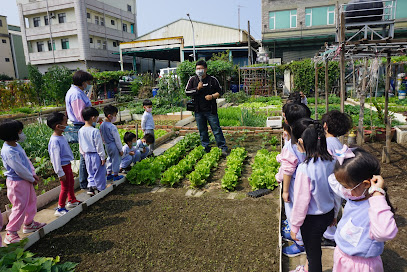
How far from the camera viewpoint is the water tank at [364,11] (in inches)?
210

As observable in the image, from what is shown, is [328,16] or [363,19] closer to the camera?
[363,19]

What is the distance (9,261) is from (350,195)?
3.19 meters

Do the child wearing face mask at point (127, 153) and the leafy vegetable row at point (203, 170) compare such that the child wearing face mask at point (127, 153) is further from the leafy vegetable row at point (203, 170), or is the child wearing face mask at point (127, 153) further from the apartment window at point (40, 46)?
the apartment window at point (40, 46)

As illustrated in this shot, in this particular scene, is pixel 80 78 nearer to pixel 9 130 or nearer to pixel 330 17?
pixel 9 130

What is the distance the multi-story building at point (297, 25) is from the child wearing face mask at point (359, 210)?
2850 centimetres

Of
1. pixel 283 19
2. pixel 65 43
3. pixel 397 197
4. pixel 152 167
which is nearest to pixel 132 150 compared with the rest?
pixel 152 167

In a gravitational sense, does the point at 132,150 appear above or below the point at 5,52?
below

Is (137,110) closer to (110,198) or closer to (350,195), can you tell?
(110,198)

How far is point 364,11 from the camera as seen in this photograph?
537 centimetres

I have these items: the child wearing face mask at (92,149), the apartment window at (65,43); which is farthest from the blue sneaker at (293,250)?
the apartment window at (65,43)

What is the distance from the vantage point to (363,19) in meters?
5.51

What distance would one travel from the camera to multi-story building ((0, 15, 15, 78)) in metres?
39.8

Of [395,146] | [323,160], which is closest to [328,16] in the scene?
[395,146]

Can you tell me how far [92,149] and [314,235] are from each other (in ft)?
12.6
